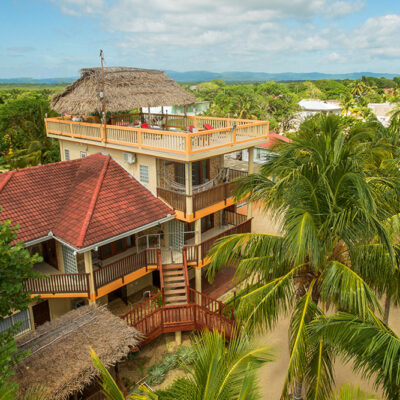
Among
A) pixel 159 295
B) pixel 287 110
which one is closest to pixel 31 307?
pixel 159 295

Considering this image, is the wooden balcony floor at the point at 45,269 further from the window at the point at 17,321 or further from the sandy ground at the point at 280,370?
the sandy ground at the point at 280,370

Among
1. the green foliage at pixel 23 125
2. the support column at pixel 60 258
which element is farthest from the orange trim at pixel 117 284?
the green foliage at pixel 23 125

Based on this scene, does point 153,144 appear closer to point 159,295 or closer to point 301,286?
point 159,295

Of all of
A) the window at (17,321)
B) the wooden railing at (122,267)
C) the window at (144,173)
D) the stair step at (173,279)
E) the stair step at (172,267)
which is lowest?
the window at (17,321)

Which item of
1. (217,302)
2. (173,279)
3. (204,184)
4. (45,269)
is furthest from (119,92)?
(217,302)

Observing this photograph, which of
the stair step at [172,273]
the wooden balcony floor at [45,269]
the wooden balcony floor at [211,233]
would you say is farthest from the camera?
the wooden balcony floor at [211,233]

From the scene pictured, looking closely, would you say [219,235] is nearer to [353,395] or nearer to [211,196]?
[211,196]
